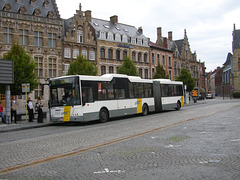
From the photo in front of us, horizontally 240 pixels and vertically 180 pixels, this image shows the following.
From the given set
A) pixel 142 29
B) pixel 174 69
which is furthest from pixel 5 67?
pixel 174 69

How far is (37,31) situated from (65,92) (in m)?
23.0

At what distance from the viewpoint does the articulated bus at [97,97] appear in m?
15.9

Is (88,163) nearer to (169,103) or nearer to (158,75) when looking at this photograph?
(169,103)

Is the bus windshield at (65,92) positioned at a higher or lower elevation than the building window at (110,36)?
lower

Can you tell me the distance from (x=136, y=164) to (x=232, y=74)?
78477 mm

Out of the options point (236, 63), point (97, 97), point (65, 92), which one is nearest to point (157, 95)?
point (97, 97)

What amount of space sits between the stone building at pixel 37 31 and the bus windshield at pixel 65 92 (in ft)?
55.5

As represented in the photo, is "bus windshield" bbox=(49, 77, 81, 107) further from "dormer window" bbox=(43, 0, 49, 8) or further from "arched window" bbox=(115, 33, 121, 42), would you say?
"arched window" bbox=(115, 33, 121, 42)

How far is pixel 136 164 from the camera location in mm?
6133

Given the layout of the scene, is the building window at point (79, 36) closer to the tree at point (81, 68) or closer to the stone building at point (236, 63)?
the tree at point (81, 68)

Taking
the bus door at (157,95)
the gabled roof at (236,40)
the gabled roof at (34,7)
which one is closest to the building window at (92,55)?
the gabled roof at (34,7)

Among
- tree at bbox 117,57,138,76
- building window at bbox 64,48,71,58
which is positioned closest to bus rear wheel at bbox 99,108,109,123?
building window at bbox 64,48,71,58

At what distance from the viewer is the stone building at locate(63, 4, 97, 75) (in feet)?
129

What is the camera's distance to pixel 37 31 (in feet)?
A: 119
